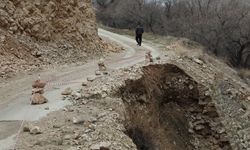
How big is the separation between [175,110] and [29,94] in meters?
7.82

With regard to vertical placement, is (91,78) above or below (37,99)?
below

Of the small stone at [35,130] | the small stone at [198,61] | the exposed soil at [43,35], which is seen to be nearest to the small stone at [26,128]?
the small stone at [35,130]

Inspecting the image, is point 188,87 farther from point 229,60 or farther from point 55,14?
point 229,60

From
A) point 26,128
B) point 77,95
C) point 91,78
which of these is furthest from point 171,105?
point 26,128

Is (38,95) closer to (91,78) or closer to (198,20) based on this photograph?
(91,78)

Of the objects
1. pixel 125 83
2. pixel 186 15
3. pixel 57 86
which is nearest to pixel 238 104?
pixel 125 83

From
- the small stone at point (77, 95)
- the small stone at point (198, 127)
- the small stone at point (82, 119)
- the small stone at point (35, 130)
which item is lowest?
the small stone at point (198, 127)

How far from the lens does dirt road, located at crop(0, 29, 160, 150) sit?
11995 millimetres

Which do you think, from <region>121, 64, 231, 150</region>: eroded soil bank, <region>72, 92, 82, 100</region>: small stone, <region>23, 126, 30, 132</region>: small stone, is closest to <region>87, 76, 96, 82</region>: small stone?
<region>121, 64, 231, 150</region>: eroded soil bank

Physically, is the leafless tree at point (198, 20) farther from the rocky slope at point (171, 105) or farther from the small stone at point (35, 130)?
the small stone at point (35, 130)

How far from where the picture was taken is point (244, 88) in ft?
79.0

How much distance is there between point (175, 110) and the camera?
Answer: 21281 millimetres

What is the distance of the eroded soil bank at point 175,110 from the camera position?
18.1 meters

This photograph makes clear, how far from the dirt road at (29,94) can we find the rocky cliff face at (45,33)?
1060mm
